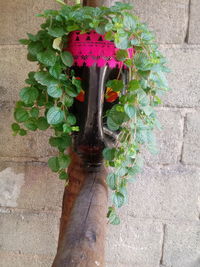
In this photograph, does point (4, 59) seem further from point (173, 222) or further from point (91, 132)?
point (173, 222)

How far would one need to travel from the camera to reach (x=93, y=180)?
2.20 ft

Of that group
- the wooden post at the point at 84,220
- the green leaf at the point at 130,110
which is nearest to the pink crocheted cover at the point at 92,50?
the green leaf at the point at 130,110

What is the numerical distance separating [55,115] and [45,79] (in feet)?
0.27

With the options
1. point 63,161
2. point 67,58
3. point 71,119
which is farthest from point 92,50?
point 63,161

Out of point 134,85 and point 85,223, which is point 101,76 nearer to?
point 134,85

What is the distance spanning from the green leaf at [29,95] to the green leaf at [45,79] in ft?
0.15

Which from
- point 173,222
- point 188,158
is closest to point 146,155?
point 188,158

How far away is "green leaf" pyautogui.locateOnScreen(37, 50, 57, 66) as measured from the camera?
1.89 ft

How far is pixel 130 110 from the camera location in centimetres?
55

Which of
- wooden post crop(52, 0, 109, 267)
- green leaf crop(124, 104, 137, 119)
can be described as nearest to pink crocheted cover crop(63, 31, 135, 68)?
green leaf crop(124, 104, 137, 119)

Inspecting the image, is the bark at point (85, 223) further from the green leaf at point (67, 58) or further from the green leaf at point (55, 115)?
the green leaf at point (67, 58)

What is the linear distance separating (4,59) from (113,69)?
0.58 meters

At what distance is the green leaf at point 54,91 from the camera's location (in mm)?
583

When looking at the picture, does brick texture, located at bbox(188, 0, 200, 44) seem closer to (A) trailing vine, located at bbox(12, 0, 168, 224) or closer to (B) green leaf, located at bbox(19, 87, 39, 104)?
(A) trailing vine, located at bbox(12, 0, 168, 224)
